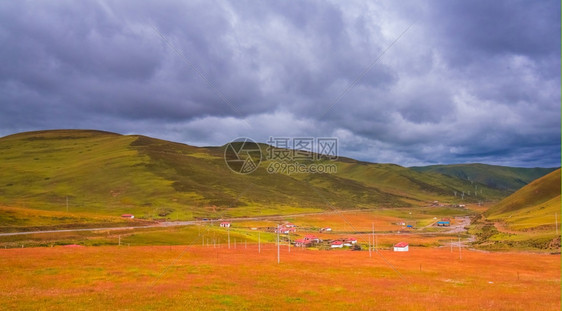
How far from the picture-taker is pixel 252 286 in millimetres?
38375

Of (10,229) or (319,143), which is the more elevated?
(319,143)

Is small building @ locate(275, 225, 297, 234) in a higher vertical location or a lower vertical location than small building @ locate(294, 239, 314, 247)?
higher

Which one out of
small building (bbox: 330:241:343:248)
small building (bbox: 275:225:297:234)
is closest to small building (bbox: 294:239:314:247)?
small building (bbox: 330:241:343:248)

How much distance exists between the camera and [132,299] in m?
29.5

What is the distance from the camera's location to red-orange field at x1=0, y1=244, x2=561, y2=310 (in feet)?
95.9

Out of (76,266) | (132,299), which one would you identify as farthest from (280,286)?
(76,266)

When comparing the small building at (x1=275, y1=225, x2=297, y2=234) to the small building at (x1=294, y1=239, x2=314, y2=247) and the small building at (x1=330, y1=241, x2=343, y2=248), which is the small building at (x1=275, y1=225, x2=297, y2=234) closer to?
the small building at (x1=294, y1=239, x2=314, y2=247)

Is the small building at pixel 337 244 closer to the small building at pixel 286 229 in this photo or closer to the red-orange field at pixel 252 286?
the small building at pixel 286 229

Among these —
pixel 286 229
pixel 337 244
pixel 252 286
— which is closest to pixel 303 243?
pixel 337 244

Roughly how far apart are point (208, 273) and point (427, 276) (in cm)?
3095

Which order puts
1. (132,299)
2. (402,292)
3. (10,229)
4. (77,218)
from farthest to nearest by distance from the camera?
(77,218)
(10,229)
(402,292)
(132,299)

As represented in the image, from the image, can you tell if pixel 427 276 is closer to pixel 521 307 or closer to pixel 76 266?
pixel 521 307

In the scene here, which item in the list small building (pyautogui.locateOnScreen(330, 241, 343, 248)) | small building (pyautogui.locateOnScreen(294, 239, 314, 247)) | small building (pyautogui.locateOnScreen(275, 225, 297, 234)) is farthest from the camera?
small building (pyautogui.locateOnScreen(275, 225, 297, 234))

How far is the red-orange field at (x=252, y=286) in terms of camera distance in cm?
2922
